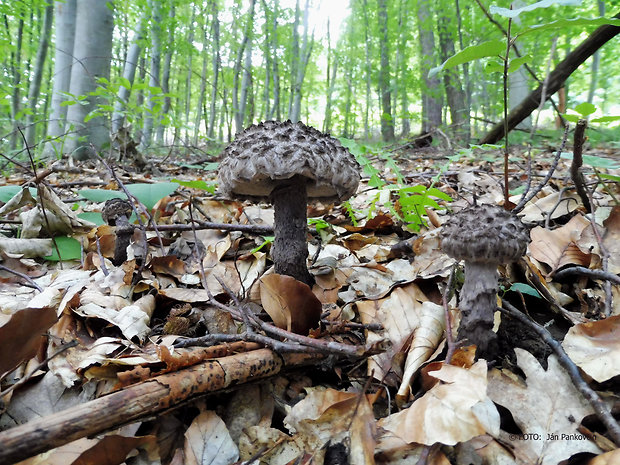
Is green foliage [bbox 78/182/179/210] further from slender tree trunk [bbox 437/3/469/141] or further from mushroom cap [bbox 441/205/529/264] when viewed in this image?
slender tree trunk [bbox 437/3/469/141]

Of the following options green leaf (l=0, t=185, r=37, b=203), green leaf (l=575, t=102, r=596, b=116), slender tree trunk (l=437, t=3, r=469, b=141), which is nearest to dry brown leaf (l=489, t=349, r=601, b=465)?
green leaf (l=575, t=102, r=596, b=116)

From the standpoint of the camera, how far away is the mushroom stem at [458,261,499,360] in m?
1.76

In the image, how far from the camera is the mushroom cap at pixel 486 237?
1636 mm

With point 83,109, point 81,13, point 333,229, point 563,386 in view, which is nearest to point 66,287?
point 333,229

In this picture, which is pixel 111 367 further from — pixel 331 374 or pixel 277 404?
pixel 331 374

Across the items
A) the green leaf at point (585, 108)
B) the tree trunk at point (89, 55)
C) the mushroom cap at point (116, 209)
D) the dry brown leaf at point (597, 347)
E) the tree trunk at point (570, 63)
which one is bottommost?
the dry brown leaf at point (597, 347)

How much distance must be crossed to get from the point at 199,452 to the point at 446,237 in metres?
1.38

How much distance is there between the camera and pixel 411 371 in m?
1.61

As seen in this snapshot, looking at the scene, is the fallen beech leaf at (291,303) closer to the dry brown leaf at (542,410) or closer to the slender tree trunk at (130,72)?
the dry brown leaf at (542,410)

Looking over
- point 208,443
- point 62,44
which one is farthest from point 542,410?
point 62,44

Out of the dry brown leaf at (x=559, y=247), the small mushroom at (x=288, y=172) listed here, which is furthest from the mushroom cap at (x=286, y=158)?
the dry brown leaf at (x=559, y=247)

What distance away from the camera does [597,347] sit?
5.15 feet

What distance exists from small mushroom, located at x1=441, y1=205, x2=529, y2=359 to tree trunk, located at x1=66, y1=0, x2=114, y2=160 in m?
7.67

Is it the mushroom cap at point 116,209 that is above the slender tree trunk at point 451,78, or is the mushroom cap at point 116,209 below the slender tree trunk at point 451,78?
below
